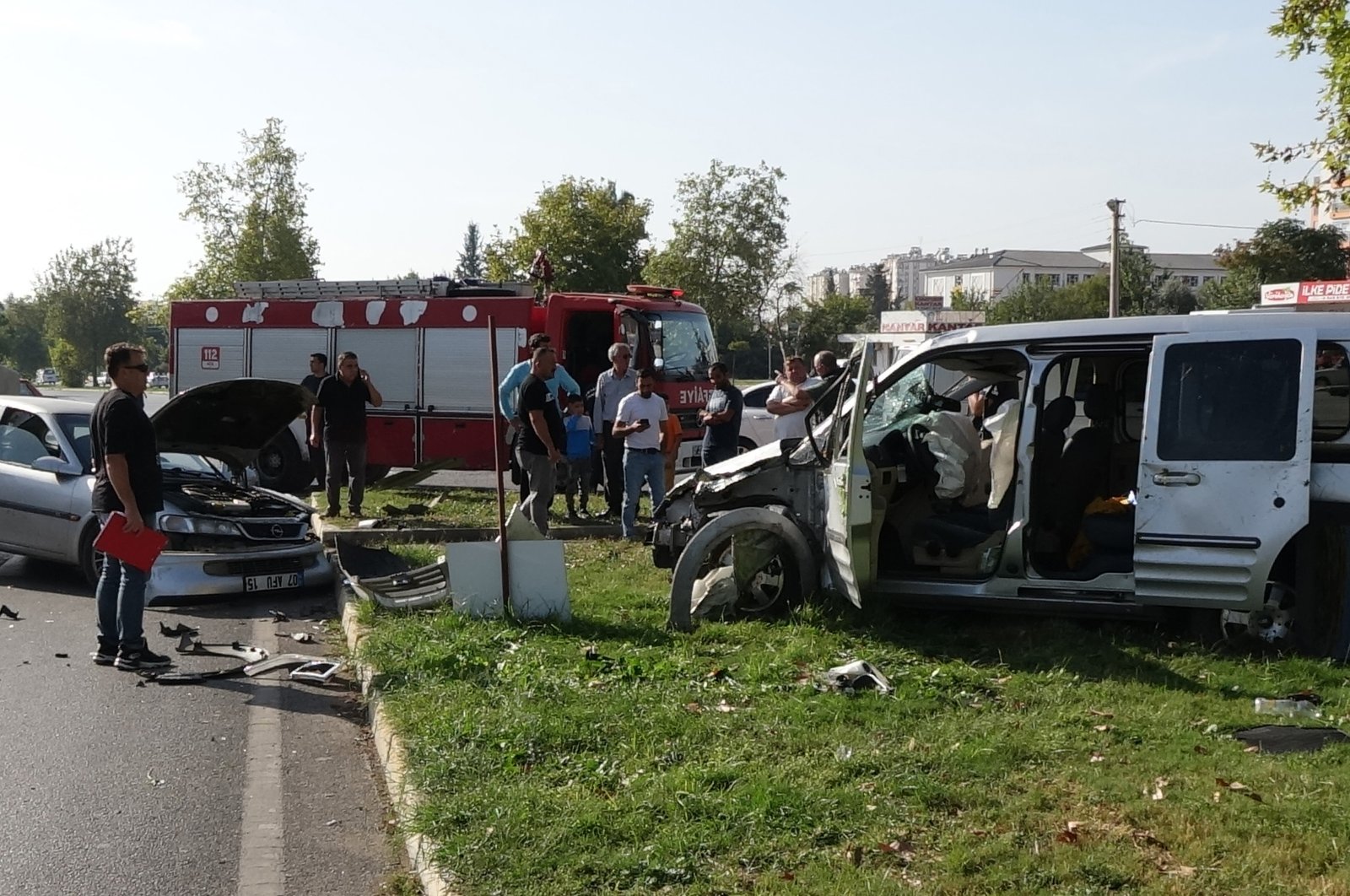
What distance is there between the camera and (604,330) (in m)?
15.9

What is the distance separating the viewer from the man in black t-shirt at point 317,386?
14469 mm

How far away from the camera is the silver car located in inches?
385

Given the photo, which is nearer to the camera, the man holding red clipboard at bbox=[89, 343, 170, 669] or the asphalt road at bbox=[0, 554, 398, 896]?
the asphalt road at bbox=[0, 554, 398, 896]

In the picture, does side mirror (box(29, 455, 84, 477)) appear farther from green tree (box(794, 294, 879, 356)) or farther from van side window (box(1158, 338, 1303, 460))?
green tree (box(794, 294, 879, 356))

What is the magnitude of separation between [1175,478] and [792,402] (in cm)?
530

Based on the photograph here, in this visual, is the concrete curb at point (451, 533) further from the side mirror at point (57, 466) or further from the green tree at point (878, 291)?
the green tree at point (878, 291)

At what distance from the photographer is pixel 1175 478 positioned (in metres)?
6.94

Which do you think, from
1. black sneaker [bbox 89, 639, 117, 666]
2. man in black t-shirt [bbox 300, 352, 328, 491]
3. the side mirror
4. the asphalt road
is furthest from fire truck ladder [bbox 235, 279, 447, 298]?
black sneaker [bbox 89, 639, 117, 666]

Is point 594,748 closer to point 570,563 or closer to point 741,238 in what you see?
A: point 570,563

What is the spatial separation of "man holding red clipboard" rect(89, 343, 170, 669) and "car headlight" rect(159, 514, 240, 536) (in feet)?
5.69

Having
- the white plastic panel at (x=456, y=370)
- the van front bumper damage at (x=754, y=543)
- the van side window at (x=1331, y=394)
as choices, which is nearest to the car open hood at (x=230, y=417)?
the van front bumper damage at (x=754, y=543)

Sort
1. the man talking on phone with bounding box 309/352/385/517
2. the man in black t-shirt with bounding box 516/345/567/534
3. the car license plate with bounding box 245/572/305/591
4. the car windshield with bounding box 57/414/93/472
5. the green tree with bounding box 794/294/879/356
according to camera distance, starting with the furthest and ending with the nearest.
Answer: the green tree with bounding box 794/294/879/356 < the man talking on phone with bounding box 309/352/385/517 < the man in black t-shirt with bounding box 516/345/567/534 < the car windshield with bounding box 57/414/93/472 < the car license plate with bounding box 245/572/305/591

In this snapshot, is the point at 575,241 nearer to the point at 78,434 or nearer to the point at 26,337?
the point at 78,434

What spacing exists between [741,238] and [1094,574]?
158 ft
